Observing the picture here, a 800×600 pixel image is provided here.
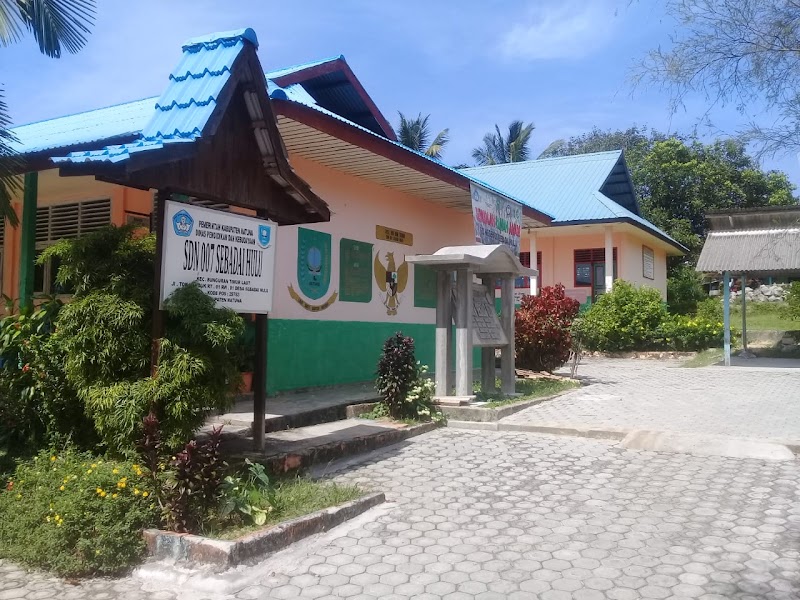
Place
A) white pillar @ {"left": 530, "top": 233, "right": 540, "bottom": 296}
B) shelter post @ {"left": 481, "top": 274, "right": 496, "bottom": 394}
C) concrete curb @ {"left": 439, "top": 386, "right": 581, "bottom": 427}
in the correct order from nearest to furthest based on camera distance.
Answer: concrete curb @ {"left": 439, "top": 386, "right": 581, "bottom": 427}
shelter post @ {"left": 481, "top": 274, "right": 496, "bottom": 394}
white pillar @ {"left": 530, "top": 233, "right": 540, "bottom": 296}

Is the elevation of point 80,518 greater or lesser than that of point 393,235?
lesser

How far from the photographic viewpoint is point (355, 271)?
10992 millimetres

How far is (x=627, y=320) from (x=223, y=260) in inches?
645

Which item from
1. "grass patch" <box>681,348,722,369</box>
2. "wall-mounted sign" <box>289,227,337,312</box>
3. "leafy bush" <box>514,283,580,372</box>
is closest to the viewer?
"wall-mounted sign" <box>289,227,337,312</box>


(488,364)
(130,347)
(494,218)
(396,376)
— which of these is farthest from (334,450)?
(494,218)

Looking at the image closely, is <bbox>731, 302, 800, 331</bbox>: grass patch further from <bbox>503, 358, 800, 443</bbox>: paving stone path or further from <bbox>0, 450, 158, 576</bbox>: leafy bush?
<bbox>0, 450, 158, 576</bbox>: leafy bush

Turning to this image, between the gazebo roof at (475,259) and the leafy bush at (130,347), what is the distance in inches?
163

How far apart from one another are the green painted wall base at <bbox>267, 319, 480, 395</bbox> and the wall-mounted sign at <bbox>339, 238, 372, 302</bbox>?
0.44 meters

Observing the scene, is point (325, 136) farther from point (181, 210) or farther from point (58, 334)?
point (58, 334)

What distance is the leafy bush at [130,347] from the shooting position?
4676 millimetres

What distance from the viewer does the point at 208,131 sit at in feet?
16.4

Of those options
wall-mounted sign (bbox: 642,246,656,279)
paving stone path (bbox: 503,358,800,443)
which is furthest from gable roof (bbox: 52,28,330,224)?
wall-mounted sign (bbox: 642,246,656,279)

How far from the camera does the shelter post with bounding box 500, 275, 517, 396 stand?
10391 mm

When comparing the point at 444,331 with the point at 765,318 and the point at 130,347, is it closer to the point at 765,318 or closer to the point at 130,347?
the point at 130,347
